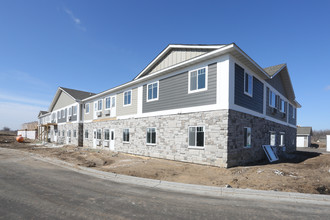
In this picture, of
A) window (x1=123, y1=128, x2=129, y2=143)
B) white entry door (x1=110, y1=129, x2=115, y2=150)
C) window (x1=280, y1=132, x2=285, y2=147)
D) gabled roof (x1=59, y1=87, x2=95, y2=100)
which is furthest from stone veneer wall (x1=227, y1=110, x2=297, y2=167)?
gabled roof (x1=59, y1=87, x2=95, y2=100)

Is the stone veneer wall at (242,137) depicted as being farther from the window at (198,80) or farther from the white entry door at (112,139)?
the white entry door at (112,139)

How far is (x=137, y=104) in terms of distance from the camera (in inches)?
666

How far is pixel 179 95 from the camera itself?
515 inches

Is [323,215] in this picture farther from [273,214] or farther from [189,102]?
[189,102]

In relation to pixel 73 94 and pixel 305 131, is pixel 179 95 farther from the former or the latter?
pixel 305 131

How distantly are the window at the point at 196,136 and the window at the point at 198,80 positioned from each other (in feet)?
8.52

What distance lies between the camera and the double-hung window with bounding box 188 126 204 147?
11336mm

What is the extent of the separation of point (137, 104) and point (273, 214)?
1370 cm

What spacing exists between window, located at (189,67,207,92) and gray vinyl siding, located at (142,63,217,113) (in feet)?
0.92

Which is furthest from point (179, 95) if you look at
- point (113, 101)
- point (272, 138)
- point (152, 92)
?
point (272, 138)

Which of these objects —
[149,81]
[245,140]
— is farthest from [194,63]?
[245,140]

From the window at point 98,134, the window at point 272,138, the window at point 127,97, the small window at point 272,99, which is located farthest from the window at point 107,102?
the window at point 272,138

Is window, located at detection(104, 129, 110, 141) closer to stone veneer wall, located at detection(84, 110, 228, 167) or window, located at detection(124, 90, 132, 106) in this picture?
stone veneer wall, located at detection(84, 110, 228, 167)

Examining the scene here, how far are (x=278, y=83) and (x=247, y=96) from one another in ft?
28.6
